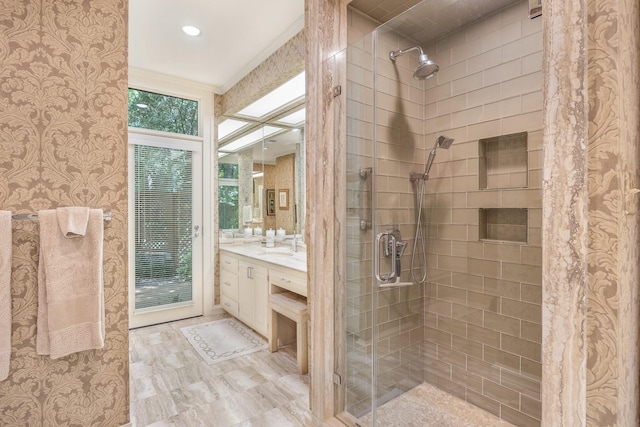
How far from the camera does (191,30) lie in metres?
2.69

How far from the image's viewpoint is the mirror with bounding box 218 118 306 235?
3348 millimetres

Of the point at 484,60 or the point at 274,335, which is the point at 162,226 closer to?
the point at 274,335

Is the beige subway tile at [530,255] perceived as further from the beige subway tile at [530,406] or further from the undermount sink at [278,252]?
the undermount sink at [278,252]

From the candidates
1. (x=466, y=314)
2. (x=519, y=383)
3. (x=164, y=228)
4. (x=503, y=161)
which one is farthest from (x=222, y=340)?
(x=503, y=161)

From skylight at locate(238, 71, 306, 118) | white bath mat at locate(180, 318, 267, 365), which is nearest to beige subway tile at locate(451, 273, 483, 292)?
white bath mat at locate(180, 318, 267, 365)

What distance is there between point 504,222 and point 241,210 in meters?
3.00

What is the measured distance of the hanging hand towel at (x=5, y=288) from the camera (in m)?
1.38

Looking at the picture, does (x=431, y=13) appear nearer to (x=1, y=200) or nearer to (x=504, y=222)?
(x=504, y=222)

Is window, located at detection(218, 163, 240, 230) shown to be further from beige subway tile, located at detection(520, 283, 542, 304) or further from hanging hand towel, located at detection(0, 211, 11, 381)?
beige subway tile, located at detection(520, 283, 542, 304)

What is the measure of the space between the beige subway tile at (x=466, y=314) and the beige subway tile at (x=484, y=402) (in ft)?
1.38

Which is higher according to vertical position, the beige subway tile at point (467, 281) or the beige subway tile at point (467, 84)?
the beige subway tile at point (467, 84)

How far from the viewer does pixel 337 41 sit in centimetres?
183

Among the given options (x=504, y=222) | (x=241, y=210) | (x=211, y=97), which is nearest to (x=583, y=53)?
(x=504, y=222)

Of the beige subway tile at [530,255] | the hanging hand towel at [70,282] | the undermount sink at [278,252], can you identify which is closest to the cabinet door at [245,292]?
the undermount sink at [278,252]
